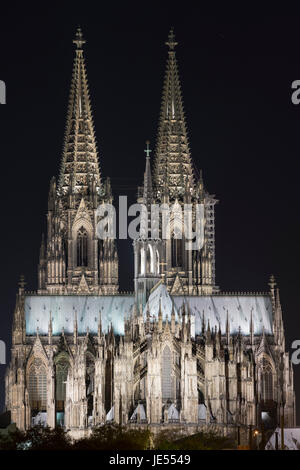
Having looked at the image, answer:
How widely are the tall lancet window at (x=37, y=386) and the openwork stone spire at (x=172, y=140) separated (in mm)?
22528

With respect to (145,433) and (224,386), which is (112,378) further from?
(145,433)

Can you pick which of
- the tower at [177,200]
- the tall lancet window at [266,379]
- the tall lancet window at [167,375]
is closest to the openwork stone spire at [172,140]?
the tower at [177,200]

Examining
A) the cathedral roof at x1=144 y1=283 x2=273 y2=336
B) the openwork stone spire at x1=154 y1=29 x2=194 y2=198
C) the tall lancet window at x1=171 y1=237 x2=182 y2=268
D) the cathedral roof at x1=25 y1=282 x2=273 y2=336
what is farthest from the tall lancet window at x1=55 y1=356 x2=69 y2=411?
the openwork stone spire at x1=154 y1=29 x2=194 y2=198

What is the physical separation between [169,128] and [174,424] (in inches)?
1499

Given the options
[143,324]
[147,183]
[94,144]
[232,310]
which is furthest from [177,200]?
[143,324]

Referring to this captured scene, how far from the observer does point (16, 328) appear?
144 m

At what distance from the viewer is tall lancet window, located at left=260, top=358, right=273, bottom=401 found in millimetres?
142875

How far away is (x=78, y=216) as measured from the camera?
15625 cm

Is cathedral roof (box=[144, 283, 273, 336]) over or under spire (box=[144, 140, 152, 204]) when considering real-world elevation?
under

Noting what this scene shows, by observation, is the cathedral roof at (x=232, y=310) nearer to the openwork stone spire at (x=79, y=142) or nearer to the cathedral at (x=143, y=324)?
the cathedral at (x=143, y=324)

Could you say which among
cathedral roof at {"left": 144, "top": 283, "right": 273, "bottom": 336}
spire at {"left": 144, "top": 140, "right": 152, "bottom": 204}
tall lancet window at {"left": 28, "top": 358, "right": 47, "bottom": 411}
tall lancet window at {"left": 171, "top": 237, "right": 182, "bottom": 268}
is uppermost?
spire at {"left": 144, "top": 140, "right": 152, "bottom": 204}

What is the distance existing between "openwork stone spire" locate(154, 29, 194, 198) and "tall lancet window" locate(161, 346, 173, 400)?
28.1m

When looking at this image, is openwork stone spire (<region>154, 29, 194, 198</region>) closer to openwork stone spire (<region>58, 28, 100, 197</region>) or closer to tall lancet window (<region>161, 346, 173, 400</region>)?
openwork stone spire (<region>58, 28, 100, 197</region>)
